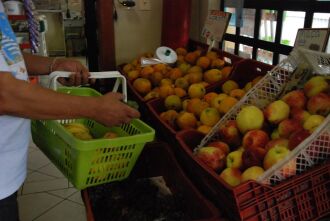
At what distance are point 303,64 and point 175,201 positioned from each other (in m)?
0.65

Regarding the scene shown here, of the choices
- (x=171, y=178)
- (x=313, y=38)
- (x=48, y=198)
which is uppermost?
(x=313, y=38)

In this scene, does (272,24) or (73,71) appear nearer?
(73,71)

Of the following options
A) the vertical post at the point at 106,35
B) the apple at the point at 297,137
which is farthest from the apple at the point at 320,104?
the vertical post at the point at 106,35

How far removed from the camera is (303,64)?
116 centimetres

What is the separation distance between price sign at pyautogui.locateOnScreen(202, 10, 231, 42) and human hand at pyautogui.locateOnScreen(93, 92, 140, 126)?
1310 millimetres

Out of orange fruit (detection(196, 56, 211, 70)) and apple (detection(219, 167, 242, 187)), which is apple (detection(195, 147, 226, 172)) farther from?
orange fruit (detection(196, 56, 211, 70))

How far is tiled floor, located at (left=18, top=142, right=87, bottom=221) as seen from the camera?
2.15m

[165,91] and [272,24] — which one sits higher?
[272,24]

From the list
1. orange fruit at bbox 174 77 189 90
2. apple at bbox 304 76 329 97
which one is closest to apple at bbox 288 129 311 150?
apple at bbox 304 76 329 97

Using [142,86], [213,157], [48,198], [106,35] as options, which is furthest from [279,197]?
[106,35]

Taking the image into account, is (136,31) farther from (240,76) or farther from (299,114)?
(299,114)

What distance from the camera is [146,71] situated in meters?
2.08

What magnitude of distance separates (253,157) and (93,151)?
18.0 inches

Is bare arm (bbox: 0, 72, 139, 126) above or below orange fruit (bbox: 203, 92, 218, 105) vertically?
above
